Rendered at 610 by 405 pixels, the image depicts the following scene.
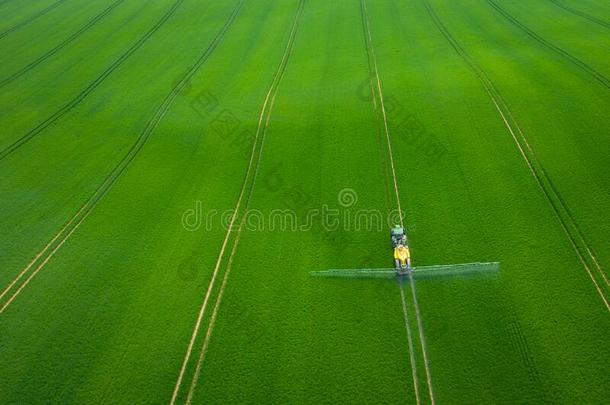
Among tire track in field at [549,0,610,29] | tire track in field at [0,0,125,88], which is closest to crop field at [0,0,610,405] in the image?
tire track in field at [549,0,610,29]

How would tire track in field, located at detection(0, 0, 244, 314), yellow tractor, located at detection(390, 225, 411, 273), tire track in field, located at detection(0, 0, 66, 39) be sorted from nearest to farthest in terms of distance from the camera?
1. yellow tractor, located at detection(390, 225, 411, 273)
2. tire track in field, located at detection(0, 0, 244, 314)
3. tire track in field, located at detection(0, 0, 66, 39)

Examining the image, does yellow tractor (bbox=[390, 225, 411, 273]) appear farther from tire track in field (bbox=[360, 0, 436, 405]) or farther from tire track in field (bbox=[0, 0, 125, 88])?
tire track in field (bbox=[0, 0, 125, 88])

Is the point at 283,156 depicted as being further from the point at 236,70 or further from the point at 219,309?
the point at 236,70

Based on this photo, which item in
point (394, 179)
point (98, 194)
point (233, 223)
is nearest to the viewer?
point (233, 223)

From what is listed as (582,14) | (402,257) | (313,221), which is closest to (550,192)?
(402,257)

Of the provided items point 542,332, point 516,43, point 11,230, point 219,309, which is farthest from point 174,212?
point 516,43

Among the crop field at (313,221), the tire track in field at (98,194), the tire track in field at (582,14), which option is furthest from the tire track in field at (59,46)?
the tire track in field at (582,14)

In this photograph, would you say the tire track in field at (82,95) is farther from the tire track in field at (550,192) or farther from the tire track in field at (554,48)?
the tire track in field at (554,48)

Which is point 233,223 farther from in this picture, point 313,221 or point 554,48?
point 554,48
